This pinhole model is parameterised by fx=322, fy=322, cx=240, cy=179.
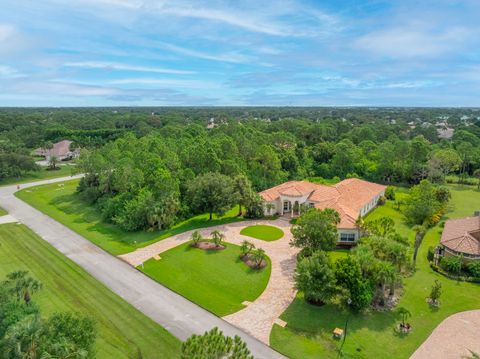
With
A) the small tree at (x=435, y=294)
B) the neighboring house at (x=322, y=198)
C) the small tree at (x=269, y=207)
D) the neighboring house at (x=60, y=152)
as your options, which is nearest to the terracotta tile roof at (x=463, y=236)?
the small tree at (x=435, y=294)

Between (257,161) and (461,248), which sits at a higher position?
(257,161)

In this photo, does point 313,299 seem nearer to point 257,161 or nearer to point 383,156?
point 257,161

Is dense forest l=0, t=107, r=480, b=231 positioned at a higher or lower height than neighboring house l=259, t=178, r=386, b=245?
higher

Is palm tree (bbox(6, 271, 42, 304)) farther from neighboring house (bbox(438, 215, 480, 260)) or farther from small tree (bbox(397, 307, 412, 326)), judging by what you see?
neighboring house (bbox(438, 215, 480, 260))

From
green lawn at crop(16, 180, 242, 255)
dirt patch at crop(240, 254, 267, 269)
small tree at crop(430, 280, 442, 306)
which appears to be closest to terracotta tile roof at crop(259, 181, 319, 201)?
green lawn at crop(16, 180, 242, 255)

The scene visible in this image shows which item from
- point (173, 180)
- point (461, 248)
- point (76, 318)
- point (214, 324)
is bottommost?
point (214, 324)

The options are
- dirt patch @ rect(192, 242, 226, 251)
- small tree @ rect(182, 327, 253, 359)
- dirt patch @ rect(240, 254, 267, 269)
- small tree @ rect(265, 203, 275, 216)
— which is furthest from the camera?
small tree @ rect(265, 203, 275, 216)

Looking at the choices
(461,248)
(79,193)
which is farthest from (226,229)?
(79,193)

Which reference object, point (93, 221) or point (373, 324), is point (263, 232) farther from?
point (93, 221)
